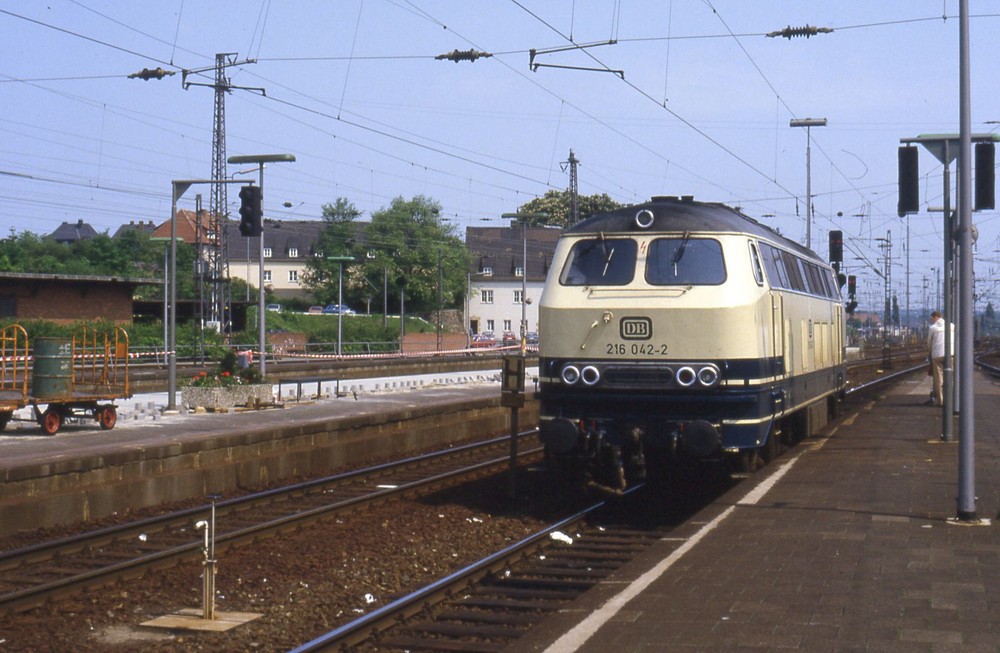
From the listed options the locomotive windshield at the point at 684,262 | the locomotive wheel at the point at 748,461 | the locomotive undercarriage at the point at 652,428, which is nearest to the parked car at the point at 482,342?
the locomotive wheel at the point at 748,461

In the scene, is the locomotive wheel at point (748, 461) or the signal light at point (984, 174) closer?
the signal light at point (984, 174)

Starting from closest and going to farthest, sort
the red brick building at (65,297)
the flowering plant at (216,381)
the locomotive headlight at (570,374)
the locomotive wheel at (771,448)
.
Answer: the locomotive headlight at (570,374), the locomotive wheel at (771,448), the flowering plant at (216,381), the red brick building at (65,297)

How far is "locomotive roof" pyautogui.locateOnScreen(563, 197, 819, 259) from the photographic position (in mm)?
12664

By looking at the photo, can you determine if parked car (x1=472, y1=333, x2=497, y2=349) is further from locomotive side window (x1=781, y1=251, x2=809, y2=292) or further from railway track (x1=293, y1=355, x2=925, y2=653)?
railway track (x1=293, y1=355, x2=925, y2=653)

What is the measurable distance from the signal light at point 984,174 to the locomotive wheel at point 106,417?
11.9m

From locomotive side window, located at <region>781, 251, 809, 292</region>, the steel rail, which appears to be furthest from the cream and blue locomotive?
locomotive side window, located at <region>781, 251, 809, 292</region>

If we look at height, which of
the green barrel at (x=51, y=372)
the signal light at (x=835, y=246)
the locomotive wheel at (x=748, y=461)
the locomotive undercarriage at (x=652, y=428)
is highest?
the signal light at (x=835, y=246)

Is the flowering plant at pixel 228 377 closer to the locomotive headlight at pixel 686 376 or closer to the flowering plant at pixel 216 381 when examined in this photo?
the flowering plant at pixel 216 381

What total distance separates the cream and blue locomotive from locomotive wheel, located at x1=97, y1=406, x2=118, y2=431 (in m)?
7.43

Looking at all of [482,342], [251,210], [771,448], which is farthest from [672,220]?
[482,342]

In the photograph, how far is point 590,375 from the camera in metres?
12.2

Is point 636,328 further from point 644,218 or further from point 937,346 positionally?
point 937,346

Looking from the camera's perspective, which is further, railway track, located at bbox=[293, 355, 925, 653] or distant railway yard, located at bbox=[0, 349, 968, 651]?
distant railway yard, located at bbox=[0, 349, 968, 651]

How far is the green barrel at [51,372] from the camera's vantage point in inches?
659
